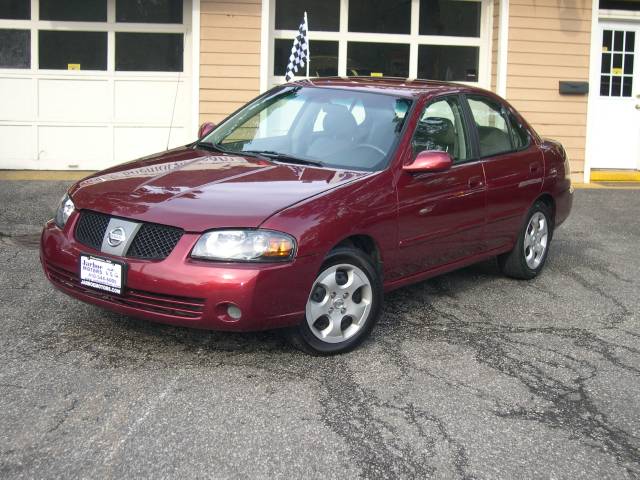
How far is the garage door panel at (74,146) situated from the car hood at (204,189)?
6.63m

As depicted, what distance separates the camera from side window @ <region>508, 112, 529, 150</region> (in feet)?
21.6

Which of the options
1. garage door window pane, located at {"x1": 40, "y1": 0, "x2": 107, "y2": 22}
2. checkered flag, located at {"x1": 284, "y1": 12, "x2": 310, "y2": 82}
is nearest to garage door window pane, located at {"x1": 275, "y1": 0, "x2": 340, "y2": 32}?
checkered flag, located at {"x1": 284, "y1": 12, "x2": 310, "y2": 82}

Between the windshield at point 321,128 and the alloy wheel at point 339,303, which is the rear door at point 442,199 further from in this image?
the alloy wheel at point 339,303

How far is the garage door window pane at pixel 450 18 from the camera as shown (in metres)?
12.1

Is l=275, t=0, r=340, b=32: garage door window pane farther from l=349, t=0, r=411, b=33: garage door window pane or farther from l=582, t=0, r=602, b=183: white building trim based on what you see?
l=582, t=0, r=602, b=183: white building trim

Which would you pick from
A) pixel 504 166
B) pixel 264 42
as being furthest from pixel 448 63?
pixel 504 166

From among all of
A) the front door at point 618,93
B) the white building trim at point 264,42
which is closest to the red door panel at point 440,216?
the white building trim at point 264,42

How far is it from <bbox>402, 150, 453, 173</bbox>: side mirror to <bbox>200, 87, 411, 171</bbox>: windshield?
0.52 feet

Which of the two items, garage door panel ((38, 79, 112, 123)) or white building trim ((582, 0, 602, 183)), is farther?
white building trim ((582, 0, 602, 183))

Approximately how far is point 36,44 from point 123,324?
24.9 feet

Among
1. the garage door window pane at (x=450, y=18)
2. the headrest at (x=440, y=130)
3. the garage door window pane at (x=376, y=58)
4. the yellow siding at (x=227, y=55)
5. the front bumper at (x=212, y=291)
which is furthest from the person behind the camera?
the garage door window pane at (x=450, y=18)

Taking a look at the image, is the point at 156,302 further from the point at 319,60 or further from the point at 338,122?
the point at 319,60

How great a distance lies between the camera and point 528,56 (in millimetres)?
11938

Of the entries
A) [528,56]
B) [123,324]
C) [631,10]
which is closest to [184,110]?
[528,56]
